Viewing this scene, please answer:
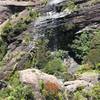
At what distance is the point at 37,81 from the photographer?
887 inches

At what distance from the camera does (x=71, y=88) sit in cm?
2425

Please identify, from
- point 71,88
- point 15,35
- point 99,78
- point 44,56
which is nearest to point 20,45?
point 15,35

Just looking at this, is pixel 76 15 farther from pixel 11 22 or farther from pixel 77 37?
pixel 11 22

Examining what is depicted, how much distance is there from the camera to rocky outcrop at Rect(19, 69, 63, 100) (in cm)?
2219

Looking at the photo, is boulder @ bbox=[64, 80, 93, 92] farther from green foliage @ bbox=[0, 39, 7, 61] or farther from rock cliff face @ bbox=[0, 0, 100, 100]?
green foliage @ bbox=[0, 39, 7, 61]

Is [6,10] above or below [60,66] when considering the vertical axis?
below

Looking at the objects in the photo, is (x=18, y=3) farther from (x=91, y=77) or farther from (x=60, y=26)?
(x=91, y=77)

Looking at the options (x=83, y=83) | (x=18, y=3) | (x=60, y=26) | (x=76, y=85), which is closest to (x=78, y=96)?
(x=76, y=85)

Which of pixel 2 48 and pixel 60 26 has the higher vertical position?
pixel 60 26

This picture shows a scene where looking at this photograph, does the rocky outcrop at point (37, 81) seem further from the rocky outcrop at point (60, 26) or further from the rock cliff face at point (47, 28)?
the rocky outcrop at point (60, 26)

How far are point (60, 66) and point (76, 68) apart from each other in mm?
2976


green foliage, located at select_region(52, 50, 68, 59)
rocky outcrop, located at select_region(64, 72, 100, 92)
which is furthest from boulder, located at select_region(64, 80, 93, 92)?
green foliage, located at select_region(52, 50, 68, 59)

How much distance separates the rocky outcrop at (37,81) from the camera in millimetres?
22188

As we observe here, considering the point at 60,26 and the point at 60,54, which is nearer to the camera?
the point at 60,54
